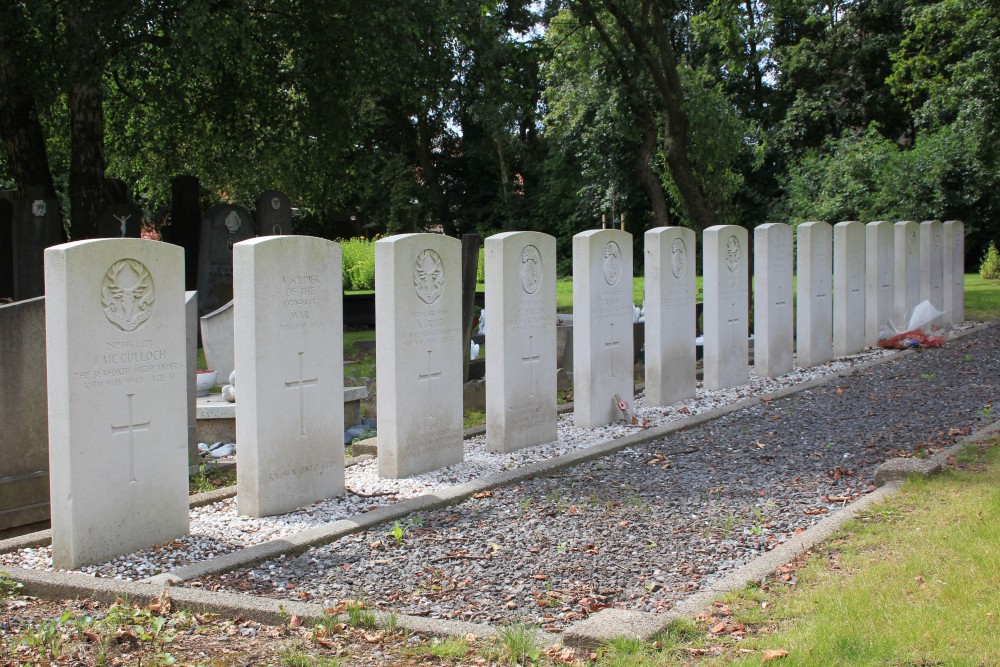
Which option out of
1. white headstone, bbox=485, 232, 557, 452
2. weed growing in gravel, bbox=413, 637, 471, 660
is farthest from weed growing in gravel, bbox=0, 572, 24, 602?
white headstone, bbox=485, 232, 557, 452

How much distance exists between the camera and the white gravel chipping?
5.22m

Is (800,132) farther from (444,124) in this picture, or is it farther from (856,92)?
(444,124)

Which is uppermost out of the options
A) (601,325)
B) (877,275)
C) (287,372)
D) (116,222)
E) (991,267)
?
(116,222)

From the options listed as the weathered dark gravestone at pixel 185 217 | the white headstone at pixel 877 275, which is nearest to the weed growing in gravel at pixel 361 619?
the white headstone at pixel 877 275

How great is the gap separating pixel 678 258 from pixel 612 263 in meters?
1.37

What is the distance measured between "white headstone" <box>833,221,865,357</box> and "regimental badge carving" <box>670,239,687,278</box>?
12.8 feet

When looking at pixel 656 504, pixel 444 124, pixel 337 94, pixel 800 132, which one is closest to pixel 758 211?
pixel 800 132

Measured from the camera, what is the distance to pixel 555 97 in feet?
95.0

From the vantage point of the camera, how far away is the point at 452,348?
734cm

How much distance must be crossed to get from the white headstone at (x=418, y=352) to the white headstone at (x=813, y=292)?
20.7 ft

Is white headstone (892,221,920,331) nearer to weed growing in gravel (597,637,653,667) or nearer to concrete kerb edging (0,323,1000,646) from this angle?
concrete kerb edging (0,323,1000,646)

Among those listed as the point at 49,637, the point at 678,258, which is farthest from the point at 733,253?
the point at 49,637

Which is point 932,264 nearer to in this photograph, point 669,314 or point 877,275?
point 877,275

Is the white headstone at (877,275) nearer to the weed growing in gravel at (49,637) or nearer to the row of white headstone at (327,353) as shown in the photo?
the row of white headstone at (327,353)
